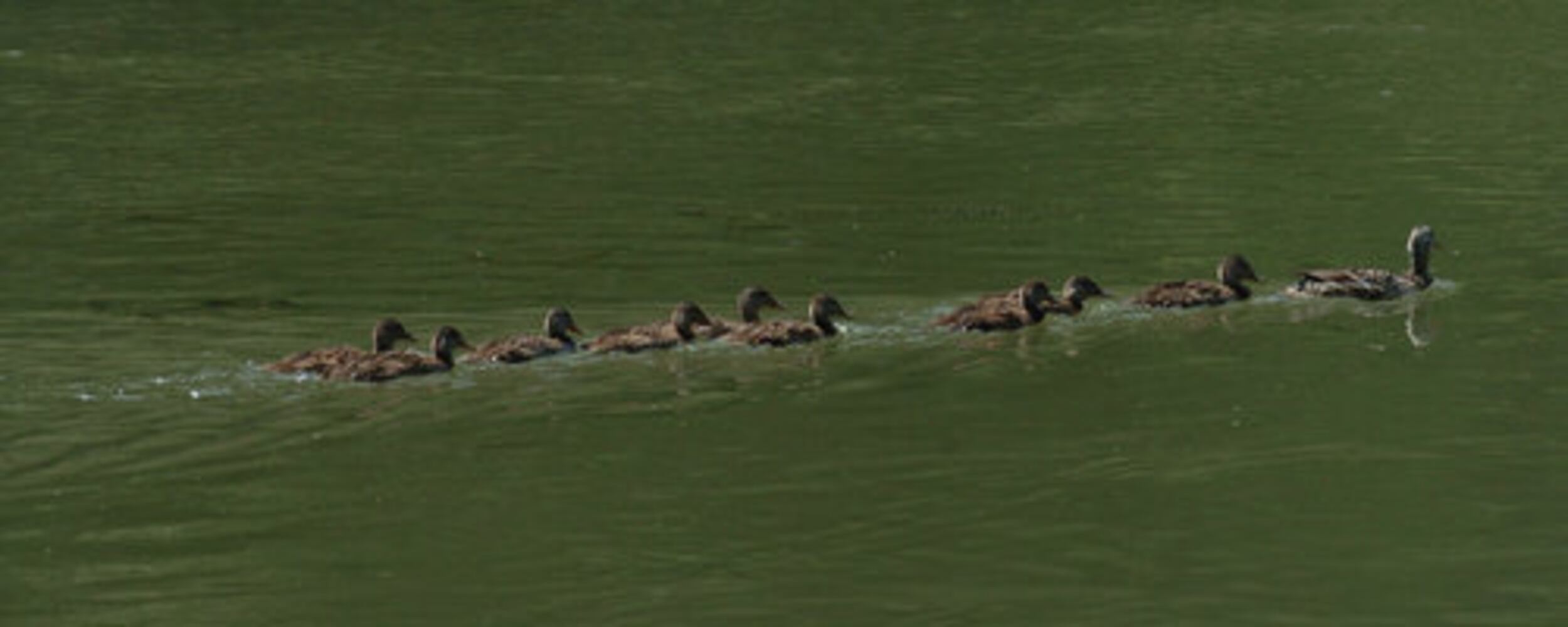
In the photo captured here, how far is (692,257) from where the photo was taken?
2522 centimetres

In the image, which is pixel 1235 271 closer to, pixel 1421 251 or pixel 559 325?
pixel 1421 251

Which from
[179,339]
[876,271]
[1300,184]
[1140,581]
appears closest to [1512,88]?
[1300,184]

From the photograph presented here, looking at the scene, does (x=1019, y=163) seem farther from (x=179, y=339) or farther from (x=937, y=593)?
(x=937, y=593)

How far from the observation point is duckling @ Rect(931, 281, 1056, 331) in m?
21.0

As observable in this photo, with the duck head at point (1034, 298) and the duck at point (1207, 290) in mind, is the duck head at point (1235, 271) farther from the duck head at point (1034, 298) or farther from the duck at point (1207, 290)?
the duck head at point (1034, 298)

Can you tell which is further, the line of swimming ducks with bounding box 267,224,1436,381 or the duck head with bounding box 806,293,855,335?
the duck head with bounding box 806,293,855,335

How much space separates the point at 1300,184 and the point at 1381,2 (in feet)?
64.3

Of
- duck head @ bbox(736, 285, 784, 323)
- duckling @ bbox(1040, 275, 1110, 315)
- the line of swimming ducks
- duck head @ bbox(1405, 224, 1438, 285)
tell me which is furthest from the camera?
duck head @ bbox(1405, 224, 1438, 285)

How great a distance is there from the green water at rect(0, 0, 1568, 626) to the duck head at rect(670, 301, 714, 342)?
1.35 feet

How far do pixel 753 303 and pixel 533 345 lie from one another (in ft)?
7.99

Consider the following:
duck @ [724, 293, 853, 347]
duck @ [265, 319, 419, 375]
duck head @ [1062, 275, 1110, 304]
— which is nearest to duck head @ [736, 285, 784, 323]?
duck @ [724, 293, 853, 347]

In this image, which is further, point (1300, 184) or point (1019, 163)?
point (1019, 163)

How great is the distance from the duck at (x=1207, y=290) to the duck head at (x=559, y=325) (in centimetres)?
431

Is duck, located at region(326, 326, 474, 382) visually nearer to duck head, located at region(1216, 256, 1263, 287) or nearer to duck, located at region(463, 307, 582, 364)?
duck, located at region(463, 307, 582, 364)
